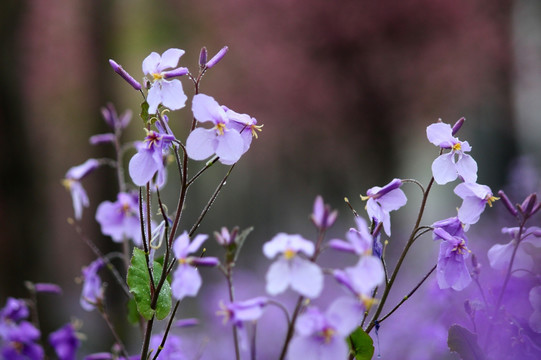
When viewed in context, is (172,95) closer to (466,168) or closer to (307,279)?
(307,279)

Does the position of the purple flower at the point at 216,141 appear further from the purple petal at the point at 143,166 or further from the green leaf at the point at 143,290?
the green leaf at the point at 143,290

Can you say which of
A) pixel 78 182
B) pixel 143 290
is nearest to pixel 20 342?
pixel 78 182

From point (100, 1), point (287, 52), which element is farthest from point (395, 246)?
point (100, 1)

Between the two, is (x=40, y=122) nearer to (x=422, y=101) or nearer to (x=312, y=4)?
(x=312, y=4)

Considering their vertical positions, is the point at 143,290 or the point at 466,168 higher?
the point at 466,168

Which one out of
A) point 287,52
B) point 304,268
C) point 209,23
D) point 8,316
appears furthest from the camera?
point 209,23

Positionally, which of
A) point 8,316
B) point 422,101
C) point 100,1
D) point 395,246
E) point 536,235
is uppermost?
point 100,1

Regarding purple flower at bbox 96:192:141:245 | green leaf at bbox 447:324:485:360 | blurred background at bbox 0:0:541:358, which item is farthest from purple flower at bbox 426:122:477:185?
blurred background at bbox 0:0:541:358

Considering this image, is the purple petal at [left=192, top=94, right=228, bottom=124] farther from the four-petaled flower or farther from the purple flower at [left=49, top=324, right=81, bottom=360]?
the purple flower at [left=49, top=324, right=81, bottom=360]
